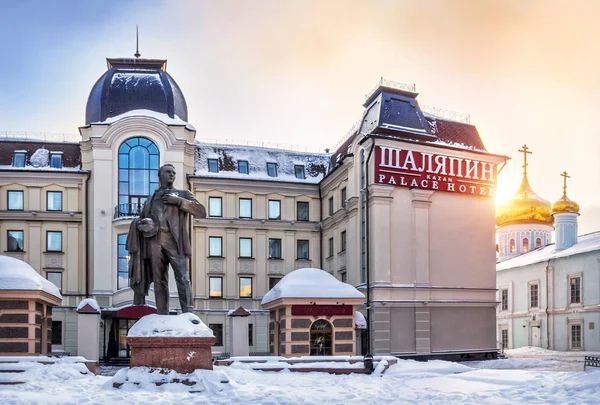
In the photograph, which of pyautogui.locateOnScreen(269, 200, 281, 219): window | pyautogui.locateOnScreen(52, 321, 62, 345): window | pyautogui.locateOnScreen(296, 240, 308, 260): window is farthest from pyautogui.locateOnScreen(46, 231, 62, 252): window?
pyautogui.locateOnScreen(296, 240, 308, 260): window

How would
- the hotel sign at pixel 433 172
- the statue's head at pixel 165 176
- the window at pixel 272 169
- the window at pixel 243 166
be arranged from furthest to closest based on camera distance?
the window at pixel 272 169 → the window at pixel 243 166 → the hotel sign at pixel 433 172 → the statue's head at pixel 165 176

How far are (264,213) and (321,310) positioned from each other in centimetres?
1713

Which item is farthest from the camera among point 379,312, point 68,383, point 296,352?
point 379,312

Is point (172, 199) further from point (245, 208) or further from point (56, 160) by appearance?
point (56, 160)

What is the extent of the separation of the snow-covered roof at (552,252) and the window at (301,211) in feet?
58.1

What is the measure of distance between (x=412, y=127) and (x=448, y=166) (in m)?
2.71

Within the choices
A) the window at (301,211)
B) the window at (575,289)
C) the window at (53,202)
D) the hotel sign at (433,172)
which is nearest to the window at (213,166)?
the window at (301,211)

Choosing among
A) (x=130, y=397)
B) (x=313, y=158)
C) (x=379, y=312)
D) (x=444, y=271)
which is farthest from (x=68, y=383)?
(x=313, y=158)

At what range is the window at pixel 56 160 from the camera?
4059 centimetres

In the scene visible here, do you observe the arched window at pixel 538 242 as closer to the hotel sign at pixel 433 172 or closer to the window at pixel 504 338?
the window at pixel 504 338

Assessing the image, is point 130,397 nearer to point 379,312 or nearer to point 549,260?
point 379,312

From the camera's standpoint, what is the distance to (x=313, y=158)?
1788 inches

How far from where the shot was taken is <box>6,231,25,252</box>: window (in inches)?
1551

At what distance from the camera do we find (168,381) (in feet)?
44.9
